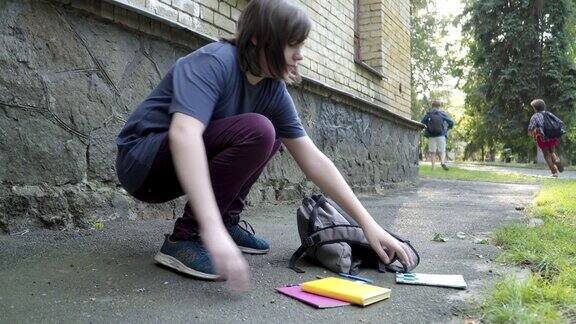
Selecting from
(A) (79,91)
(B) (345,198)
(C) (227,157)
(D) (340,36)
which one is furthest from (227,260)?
(D) (340,36)

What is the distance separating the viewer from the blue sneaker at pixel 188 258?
213 cm

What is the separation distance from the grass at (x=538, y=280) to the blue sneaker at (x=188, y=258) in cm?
107

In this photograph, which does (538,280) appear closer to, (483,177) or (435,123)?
(483,177)

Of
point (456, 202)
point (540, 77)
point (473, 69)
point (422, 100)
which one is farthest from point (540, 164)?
point (456, 202)

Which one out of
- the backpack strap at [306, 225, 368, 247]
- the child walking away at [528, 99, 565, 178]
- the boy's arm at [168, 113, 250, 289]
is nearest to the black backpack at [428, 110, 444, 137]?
the child walking away at [528, 99, 565, 178]

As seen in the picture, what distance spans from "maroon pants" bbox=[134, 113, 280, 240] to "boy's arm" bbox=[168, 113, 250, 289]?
48 cm

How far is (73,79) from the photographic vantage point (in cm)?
304

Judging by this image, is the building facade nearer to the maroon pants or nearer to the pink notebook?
the maroon pants

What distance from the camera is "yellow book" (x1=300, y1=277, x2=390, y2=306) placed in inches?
74.4

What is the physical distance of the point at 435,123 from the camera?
12.9 metres

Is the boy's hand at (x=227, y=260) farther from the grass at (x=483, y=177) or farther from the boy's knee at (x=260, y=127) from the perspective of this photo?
the grass at (x=483, y=177)

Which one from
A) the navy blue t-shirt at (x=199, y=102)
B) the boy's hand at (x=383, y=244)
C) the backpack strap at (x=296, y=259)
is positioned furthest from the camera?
the backpack strap at (x=296, y=259)

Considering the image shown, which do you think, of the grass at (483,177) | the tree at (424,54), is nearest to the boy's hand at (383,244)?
the grass at (483,177)

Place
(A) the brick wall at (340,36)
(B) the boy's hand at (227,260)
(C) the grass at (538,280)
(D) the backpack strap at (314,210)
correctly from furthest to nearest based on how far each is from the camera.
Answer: (A) the brick wall at (340,36) → (D) the backpack strap at (314,210) → (C) the grass at (538,280) → (B) the boy's hand at (227,260)
